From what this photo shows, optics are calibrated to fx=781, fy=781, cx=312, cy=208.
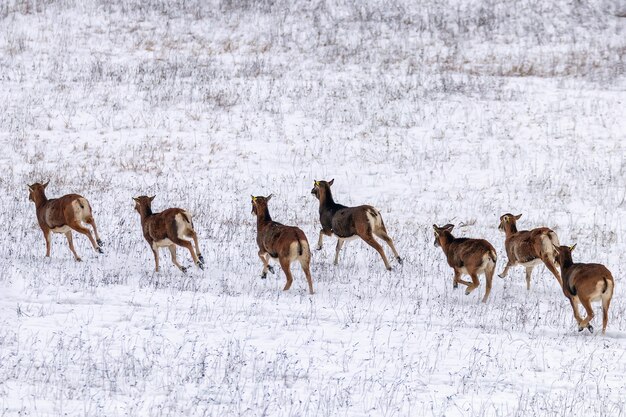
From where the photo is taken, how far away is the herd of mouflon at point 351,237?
34.1 feet

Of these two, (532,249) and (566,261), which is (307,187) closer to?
(532,249)

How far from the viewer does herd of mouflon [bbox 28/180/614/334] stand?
10398 millimetres

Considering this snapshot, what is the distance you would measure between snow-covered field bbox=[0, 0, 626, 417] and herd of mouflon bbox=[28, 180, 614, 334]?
44 cm

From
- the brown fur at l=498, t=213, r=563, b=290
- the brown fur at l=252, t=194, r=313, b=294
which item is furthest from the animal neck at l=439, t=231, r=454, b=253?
the brown fur at l=252, t=194, r=313, b=294

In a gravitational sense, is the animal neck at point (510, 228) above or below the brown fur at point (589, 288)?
above

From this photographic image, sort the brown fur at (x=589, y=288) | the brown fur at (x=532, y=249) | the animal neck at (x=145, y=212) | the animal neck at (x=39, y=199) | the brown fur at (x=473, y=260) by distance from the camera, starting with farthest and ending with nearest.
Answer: the animal neck at (x=39, y=199) < the animal neck at (x=145, y=212) < the brown fur at (x=532, y=249) < the brown fur at (x=473, y=260) < the brown fur at (x=589, y=288)

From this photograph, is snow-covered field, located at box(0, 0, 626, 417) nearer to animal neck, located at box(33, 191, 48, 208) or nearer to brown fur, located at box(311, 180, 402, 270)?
brown fur, located at box(311, 180, 402, 270)

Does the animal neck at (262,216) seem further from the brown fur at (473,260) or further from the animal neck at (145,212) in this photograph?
the brown fur at (473,260)

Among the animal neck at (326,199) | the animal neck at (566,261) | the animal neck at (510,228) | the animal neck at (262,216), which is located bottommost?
the animal neck at (566,261)

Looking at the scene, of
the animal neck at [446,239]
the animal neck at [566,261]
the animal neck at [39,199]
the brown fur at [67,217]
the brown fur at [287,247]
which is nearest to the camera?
the animal neck at [566,261]

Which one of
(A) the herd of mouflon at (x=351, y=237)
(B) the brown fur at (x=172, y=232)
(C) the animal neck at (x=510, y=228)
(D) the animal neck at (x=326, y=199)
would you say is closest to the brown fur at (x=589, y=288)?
(A) the herd of mouflon at (x=351, y=237)

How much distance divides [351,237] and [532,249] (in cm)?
328

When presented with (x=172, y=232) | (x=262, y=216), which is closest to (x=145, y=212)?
(x=172, y=232)

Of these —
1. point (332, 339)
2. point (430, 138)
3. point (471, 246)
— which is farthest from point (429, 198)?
point (332, 339)
